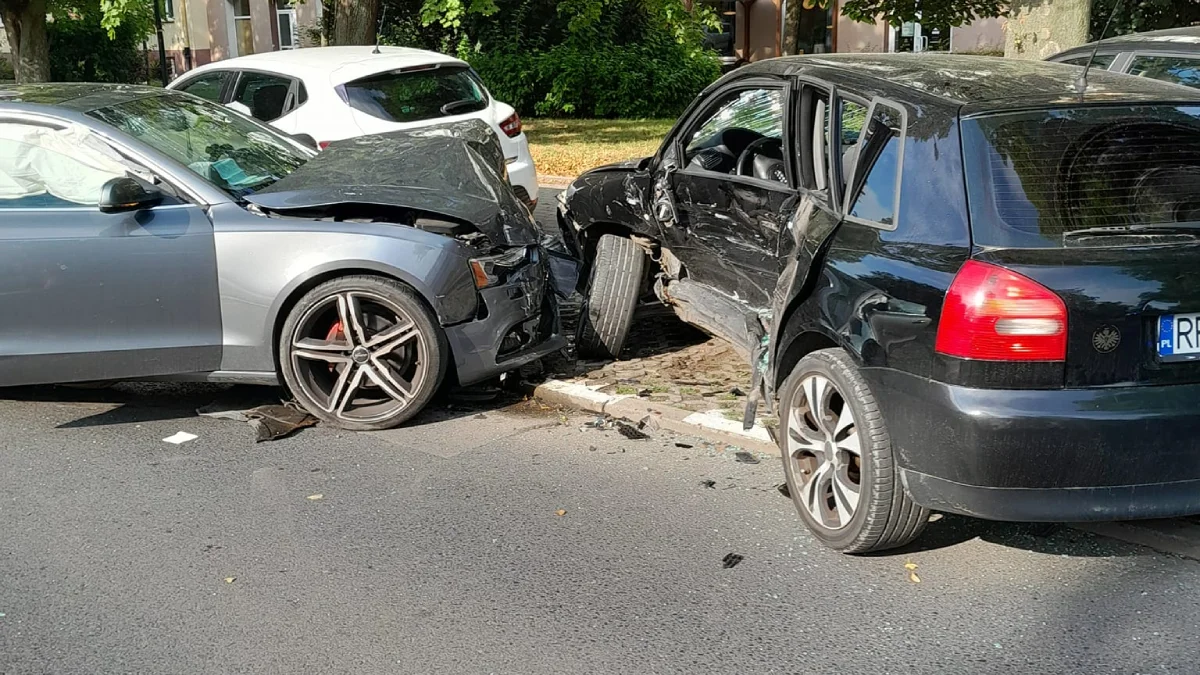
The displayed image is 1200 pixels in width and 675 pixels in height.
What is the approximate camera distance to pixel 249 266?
17.3 feet

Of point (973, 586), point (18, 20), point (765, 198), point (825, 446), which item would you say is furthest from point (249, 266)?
point (18, 20)

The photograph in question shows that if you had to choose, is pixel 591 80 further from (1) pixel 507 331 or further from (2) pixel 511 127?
(1) pixel 507 331

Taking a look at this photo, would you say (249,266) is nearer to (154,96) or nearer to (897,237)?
(154,96)

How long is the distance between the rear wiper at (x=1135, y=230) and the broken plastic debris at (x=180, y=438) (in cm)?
403

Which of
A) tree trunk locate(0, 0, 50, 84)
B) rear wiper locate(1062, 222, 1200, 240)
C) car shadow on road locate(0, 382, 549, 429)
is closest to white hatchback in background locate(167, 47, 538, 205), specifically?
car shadow on road locate(0, 382, 549, 429)

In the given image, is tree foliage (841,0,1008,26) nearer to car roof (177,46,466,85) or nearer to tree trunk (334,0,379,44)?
car roof (177,46,466,85)

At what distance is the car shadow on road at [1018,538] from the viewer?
4008 mm

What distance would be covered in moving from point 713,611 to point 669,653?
0.30 m

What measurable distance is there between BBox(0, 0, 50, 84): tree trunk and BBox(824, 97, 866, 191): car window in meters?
21.5

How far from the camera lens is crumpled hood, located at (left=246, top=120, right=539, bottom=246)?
5.39 meters

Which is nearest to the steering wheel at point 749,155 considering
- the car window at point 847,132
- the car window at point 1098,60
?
the car window at point 847,132

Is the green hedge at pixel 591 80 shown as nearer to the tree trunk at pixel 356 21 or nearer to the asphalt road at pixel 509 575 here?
the tree trunk at pixel 356 21

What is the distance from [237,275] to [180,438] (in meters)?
0.86

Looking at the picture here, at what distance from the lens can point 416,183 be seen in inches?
224
